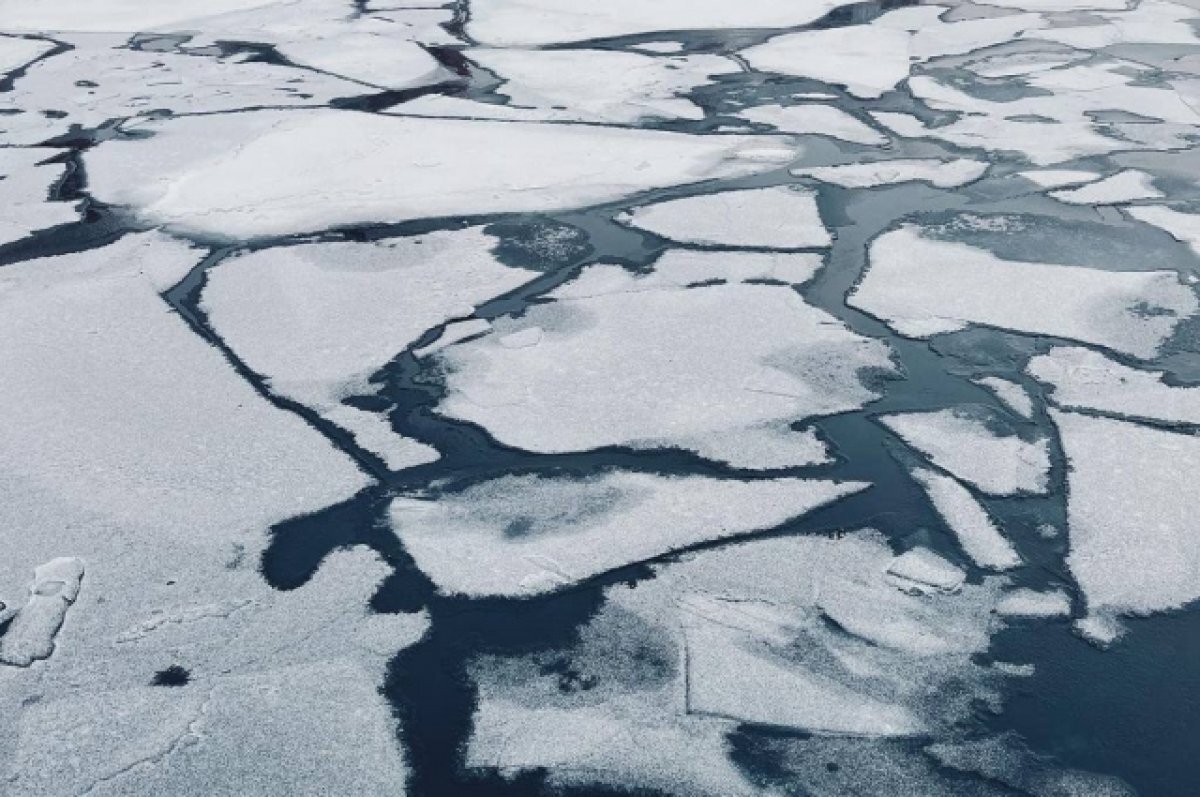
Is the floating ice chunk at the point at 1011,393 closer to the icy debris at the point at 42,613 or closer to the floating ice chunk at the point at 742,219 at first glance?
the floating ice chunk at the point at 742,219

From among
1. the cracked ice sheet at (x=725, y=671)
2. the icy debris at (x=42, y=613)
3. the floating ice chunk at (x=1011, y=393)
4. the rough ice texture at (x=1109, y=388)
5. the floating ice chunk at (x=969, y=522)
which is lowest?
the icy debris at (x=42, y=613)

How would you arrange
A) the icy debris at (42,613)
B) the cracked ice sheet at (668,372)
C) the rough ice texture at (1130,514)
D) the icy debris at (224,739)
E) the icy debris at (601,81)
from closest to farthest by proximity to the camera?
the icy debris at (224,739) → the icy debris at (42,613) → the rough ice texture at (1130,514) → the cracked ice sheet at (668,372) → the icy debris at (601,81)

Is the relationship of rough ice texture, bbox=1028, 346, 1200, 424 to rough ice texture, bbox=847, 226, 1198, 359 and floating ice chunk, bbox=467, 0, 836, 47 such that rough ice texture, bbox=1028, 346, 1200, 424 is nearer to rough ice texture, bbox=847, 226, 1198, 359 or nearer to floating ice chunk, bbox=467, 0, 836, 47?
rough ice texture, bbox=847, 226, 1198, 359

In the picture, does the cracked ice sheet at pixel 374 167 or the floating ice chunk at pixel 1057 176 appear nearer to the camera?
the cracked ice sheet at pixel 374 167

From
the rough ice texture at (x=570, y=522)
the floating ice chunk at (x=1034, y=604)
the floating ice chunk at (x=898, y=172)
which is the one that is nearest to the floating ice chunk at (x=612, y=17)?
the floating ice chunk at (x=898, y=172)

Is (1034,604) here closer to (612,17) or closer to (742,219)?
(742,219)

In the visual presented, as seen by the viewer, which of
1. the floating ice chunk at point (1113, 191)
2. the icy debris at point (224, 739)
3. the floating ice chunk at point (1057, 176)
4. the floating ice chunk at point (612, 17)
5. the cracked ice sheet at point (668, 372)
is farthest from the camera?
the floating ice chunk at point (612, 17)
